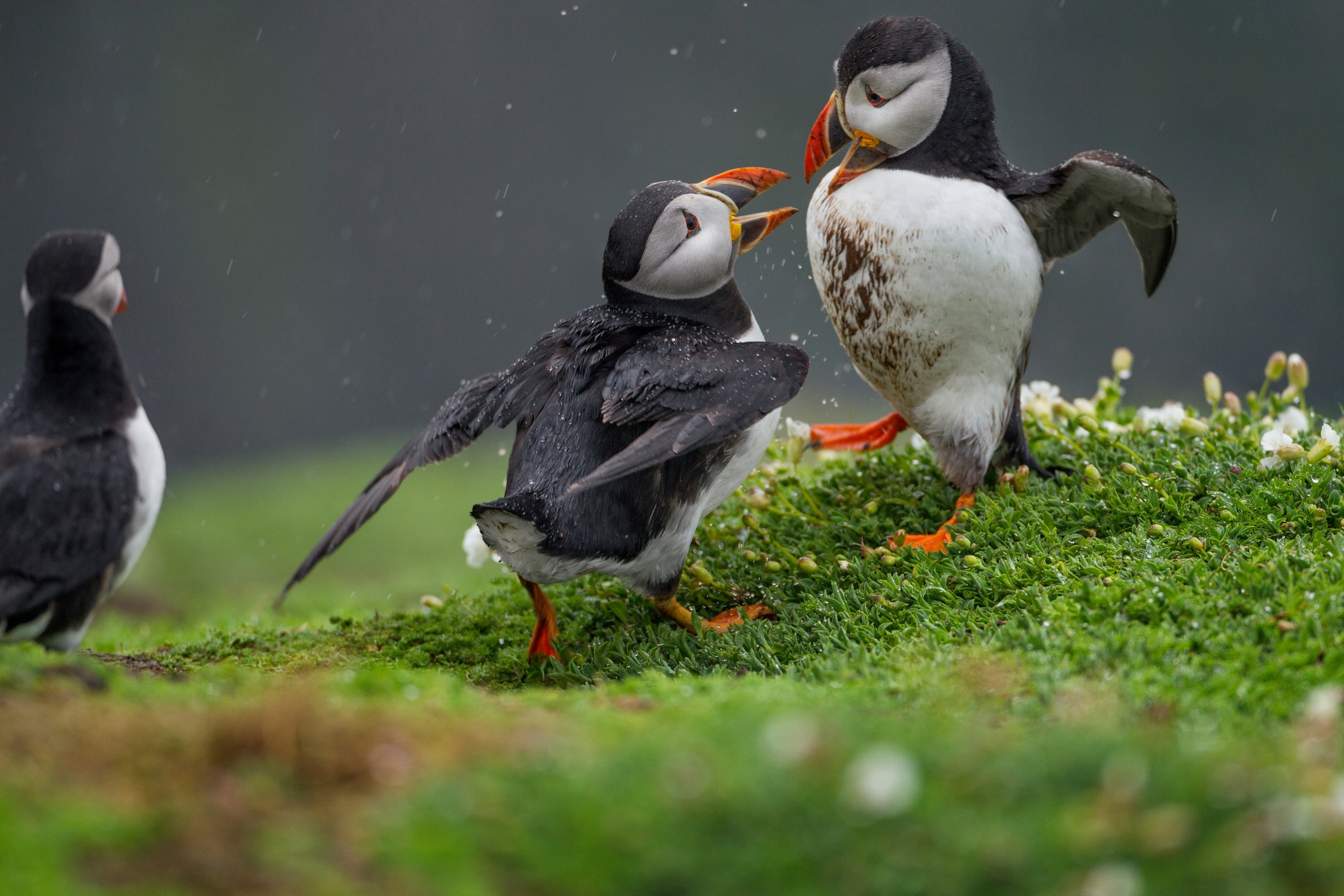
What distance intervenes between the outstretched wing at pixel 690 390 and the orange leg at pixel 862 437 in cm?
123

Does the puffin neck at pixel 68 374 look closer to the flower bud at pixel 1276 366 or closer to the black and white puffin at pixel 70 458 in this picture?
the black and white puffin at pixel 70 458

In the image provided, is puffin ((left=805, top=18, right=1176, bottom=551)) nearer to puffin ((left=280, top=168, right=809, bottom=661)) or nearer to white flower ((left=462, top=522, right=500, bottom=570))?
puffin ((left=280, top=168, right=809, bottom=661))

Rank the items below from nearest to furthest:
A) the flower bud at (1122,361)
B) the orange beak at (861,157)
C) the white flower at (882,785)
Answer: the white flower at (882,785) → the orange beak at (861,157) → the flower bud at (1122,361)

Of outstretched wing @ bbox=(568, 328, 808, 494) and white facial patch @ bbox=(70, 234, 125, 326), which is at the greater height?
white facial patch @ bbox=(70, 234, 125, 326)

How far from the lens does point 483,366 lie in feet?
53.6

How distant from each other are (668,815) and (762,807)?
150 mm

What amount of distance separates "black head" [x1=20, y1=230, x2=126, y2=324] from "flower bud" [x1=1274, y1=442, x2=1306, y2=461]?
3712mm

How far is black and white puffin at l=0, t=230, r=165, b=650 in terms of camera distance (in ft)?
8.84

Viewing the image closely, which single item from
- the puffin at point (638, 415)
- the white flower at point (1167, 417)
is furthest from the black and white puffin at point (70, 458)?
the white flower at point (1167, 417)

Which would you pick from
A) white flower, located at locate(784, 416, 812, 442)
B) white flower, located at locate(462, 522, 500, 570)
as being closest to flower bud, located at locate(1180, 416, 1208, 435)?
white flower, located at locate(784, 416, 812, 442)

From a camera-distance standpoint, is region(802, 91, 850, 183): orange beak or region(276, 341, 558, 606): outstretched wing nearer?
region(276, 341, 558, 606): outstretched wing

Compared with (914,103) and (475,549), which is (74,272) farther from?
(914,103)

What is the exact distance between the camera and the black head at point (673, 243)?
3787 mm

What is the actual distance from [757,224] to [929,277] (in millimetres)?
697
